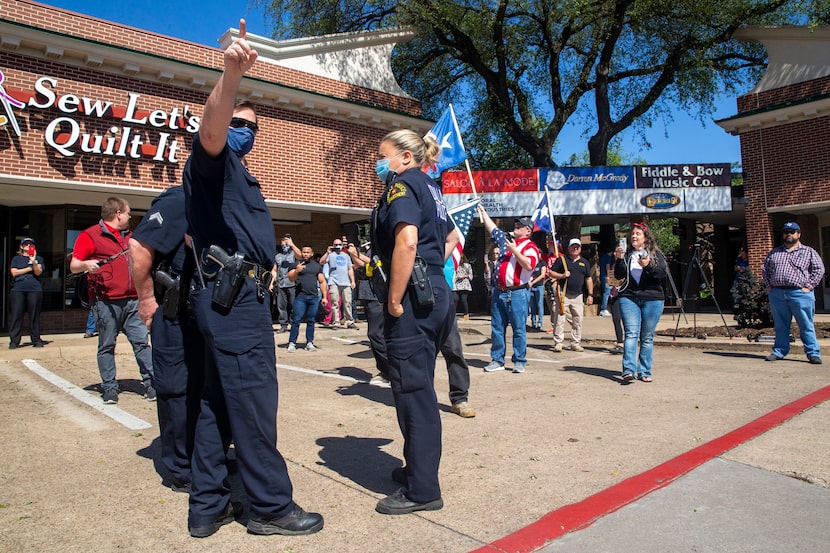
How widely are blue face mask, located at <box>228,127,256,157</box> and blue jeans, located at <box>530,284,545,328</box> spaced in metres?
10.8

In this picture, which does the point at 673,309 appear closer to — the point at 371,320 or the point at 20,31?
the point at 371,320

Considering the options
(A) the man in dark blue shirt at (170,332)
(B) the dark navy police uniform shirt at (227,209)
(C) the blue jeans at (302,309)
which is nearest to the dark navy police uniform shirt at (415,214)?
(B) the dark navy police uniform shirt at (227,209)

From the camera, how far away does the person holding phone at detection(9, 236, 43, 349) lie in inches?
388

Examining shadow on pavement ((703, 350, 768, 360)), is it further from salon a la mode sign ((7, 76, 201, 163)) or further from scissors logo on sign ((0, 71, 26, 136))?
scissors logo on sign ((0, 71, 26, 136))

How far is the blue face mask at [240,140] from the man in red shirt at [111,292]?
3207 millimetres

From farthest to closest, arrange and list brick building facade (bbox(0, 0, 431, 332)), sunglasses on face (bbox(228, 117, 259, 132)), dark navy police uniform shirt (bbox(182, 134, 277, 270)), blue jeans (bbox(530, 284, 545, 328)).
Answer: blue jeans (bbox(530, 284, 545, 328)) < brick building facade (bbox(0, 0, 431, 332)) < sunglasses on face (bbox(228, 117, 259, 132)) < dark navy police uniform shirt (bbox(182, 134, 277, 270))

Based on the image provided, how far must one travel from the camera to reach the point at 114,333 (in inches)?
235

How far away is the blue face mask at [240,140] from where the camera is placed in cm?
304

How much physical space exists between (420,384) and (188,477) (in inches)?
58.7

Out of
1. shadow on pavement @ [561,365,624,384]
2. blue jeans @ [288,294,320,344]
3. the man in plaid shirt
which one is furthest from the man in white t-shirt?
the man in plaid shirt

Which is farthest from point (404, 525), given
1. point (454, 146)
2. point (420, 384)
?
point (454, 146)

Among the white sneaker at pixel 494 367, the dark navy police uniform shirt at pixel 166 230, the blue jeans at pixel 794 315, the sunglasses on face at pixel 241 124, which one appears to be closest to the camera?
the sunglasses on face at pixel 241 124

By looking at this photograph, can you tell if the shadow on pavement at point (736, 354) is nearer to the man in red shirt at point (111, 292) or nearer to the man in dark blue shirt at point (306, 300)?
the man in dark blue shirt at point (306, 300)

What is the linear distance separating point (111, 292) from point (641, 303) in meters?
5.74
